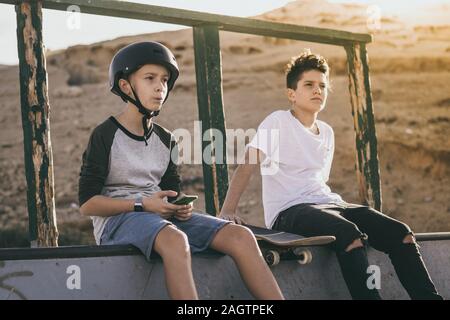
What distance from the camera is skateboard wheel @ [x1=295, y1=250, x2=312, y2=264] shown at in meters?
4.39

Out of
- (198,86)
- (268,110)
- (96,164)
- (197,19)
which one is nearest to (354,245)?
(96,164)

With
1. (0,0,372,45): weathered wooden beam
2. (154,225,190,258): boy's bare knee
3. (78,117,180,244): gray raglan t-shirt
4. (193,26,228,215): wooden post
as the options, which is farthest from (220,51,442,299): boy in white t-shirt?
(0,0,372,45): weathered wooden beam

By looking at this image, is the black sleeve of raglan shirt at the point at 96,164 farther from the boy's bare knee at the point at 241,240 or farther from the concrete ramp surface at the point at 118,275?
the boy's bare knee at the point at 241,240

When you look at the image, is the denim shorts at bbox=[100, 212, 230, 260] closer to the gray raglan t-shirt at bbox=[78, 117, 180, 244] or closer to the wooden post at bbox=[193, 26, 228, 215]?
the gray raglan t-shirt at bbox=[78, 117, 180, 244]

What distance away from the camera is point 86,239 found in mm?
20219

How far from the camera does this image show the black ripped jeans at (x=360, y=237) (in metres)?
4.17

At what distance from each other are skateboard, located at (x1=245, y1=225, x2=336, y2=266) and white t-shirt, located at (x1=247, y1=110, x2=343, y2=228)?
35cm

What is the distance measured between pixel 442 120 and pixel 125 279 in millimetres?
24414

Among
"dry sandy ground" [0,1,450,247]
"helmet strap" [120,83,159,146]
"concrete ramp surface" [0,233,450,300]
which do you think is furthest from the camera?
"dry sandy ground" [0,1,450,247]

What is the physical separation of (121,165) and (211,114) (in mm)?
2032

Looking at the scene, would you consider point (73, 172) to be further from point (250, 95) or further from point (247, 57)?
point (247, 57)

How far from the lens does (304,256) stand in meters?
4.39

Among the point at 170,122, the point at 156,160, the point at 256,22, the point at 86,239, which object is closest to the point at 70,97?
the point at 170,122

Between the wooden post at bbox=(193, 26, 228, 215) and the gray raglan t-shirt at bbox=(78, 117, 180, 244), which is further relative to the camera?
the wooden post at bbox=(193, 26, 228, 215)
